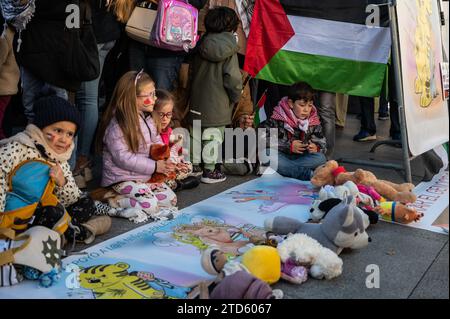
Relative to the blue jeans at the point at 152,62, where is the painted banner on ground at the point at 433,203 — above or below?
below

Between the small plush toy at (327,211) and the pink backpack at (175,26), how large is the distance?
1.52 m

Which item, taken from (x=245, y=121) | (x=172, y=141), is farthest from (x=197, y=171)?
(x=245, y=121)

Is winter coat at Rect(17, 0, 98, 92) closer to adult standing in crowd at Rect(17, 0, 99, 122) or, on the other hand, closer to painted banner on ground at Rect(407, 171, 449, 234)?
adult standing in crowd at Rect(17, 0, 99, 122)

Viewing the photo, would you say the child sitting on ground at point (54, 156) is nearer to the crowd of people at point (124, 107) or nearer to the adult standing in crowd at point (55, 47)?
the crowd of people at point (124, 107)

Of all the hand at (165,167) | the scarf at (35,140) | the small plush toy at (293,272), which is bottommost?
the small plush toy at (293,272)

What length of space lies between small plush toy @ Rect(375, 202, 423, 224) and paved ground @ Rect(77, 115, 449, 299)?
5 cm

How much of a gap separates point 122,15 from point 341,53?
1.67 metres

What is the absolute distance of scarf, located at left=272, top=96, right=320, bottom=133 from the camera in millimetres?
4312

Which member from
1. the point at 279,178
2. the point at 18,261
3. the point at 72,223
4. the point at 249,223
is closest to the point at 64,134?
the point at 72,223

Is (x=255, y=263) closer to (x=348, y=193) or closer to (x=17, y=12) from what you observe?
(x=348, y=193)

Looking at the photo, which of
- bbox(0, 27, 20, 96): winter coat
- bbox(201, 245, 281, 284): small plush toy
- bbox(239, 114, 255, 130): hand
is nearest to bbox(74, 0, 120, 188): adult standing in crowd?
bbox(0, 27, 20, 96): winter coat

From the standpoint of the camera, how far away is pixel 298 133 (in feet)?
14.2

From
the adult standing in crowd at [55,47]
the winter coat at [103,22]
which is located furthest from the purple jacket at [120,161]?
the winter coat at [103,22]

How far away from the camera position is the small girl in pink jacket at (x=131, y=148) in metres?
3.31
